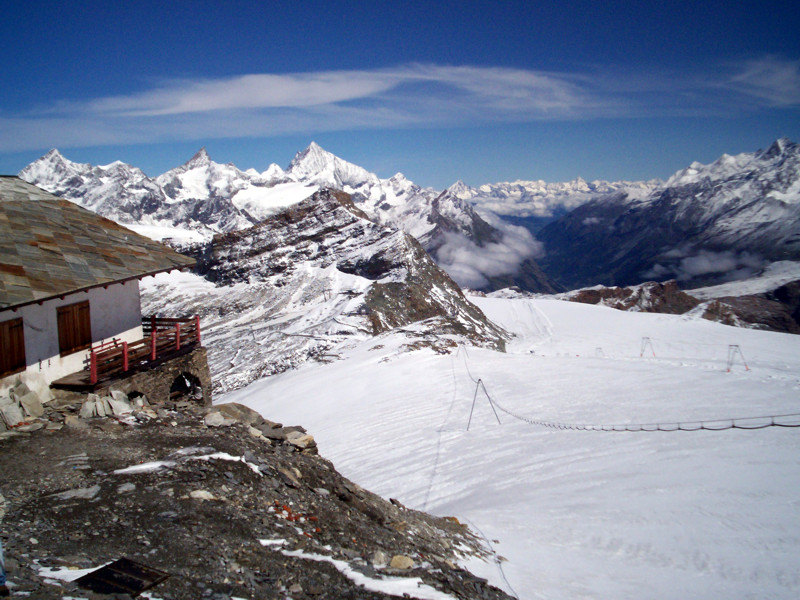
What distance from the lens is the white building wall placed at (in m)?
11.4

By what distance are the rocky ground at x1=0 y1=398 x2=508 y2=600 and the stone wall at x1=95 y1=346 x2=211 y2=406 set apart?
2168 mm

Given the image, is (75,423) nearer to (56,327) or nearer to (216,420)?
(216,420)

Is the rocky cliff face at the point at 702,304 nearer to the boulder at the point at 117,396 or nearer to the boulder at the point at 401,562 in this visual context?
the boulder at the point at 117,396

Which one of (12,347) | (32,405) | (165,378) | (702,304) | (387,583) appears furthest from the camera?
(702,304)

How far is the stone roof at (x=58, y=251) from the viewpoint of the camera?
10859 millimetres

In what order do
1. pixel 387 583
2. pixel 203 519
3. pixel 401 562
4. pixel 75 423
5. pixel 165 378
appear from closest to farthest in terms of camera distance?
1. pixel 387 583
2. pixel 203 519
3. pixel 401 562
4. pixel 75 423
5. pixel 165 378

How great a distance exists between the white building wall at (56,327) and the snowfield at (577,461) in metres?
8.16

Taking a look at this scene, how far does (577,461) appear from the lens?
13.8 metres

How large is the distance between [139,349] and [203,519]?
30.5 feet

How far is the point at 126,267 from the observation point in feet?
43.7

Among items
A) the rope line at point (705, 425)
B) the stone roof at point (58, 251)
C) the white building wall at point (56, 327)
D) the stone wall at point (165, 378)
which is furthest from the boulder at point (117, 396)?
the rope line at point (705, 425)

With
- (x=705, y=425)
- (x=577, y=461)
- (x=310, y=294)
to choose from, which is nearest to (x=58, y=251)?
(x=577, y=461)

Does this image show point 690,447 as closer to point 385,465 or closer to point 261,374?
point 385,465

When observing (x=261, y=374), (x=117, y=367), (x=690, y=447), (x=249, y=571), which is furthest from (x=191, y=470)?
(x=261, y=374)
